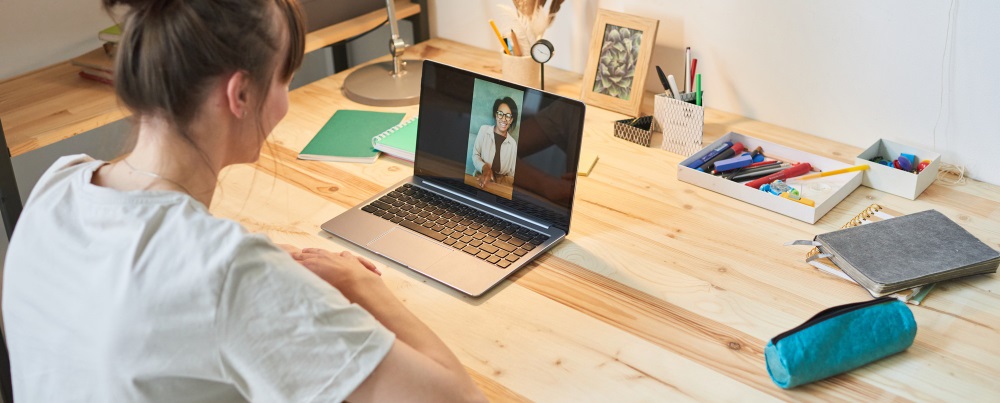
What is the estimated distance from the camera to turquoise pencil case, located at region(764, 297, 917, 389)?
102cm

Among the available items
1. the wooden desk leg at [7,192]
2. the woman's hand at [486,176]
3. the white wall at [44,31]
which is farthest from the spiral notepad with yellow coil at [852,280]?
the white wall at [44,31]

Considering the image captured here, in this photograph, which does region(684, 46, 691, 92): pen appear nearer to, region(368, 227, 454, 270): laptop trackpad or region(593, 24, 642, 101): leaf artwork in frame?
region(593, 24, 642, 101): leaf artwork in frame

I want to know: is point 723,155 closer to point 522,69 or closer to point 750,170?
point 750,170

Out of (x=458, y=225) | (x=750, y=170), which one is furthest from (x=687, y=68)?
(x=458, y=225)

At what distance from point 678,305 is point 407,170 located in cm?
57

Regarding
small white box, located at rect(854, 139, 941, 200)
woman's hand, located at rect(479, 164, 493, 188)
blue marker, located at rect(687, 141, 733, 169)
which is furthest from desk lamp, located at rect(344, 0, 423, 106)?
small white box, located at rect(854, 139, 941, 200)

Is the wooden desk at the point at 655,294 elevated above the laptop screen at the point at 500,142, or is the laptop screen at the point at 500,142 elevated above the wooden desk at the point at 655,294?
the laptop screen at the point at 500,142

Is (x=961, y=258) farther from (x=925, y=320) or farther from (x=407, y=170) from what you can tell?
(x=407, y=170)

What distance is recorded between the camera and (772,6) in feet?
5.23

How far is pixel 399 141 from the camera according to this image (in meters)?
1.58

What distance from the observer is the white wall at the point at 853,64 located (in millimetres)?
1426

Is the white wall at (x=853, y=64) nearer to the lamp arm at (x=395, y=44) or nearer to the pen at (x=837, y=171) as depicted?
the pen at (x=837, y=171)

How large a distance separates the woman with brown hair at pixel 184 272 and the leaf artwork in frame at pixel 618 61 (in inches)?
36.2

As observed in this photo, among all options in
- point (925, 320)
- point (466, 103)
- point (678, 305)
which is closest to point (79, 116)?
point (466, 103)
